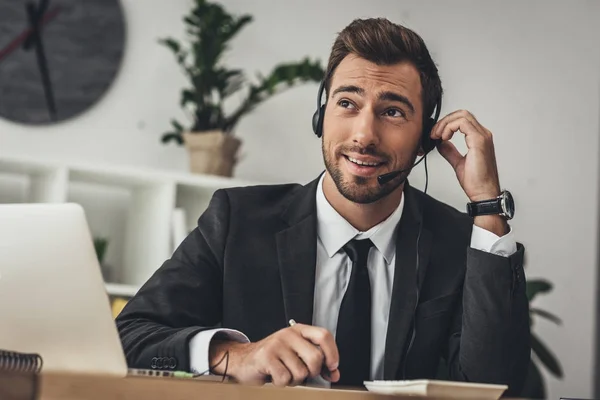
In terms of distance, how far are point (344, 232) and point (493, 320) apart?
0.36m

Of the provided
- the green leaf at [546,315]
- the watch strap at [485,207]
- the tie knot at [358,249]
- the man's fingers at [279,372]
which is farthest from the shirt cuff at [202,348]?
the green leaf at [546,315]

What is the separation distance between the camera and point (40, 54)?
2.90 m

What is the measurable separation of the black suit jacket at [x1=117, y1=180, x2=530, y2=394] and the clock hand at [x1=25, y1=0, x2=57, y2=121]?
1269 mm

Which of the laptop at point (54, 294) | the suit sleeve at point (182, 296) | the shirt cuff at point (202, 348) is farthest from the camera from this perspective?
the suit sleeve at point (182, 296)

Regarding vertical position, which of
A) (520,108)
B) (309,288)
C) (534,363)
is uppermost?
(520,108)

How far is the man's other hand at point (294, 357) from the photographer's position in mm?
1072

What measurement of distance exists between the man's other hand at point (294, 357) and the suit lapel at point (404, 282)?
51 cm

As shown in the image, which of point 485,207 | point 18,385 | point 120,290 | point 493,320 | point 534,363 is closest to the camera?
point 18,385

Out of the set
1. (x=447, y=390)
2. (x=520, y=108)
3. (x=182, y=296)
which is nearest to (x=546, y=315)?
(x=520, y=108)

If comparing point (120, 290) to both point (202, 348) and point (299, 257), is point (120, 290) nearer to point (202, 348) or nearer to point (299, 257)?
point (299, 257)

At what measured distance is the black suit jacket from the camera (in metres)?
1.55

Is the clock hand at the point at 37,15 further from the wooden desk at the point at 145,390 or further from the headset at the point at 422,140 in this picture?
the wooden desk at the point at 145,390

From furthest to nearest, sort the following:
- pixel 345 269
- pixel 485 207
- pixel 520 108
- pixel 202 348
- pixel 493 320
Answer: pixel 520 108 → pixel 345 269 → pixel 485 207 → pixel 493 320 → pixel 202 348

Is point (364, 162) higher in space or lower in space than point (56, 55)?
lower
